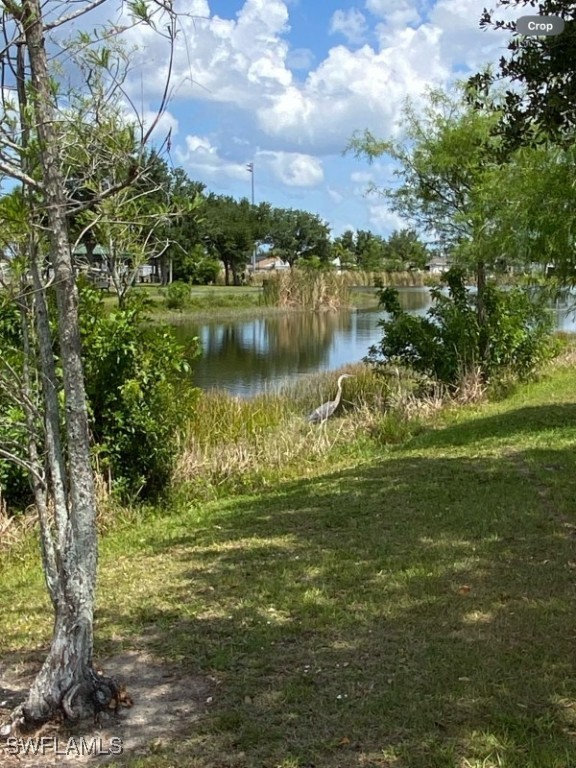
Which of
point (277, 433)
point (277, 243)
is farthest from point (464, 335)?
point (277, 243)

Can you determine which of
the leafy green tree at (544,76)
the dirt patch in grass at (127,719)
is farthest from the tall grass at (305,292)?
the dirt patch in grass at (127,719)

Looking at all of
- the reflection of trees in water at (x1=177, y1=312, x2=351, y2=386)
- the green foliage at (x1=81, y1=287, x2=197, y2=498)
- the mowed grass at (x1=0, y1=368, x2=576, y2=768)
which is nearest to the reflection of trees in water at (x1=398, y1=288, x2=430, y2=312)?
the reflection of trees in water at (x1=177, y1=312, x2=351, y2=386)

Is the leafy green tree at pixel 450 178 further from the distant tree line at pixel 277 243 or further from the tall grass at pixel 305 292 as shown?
the tall grass at pixel 305 292

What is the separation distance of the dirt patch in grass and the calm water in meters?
8.24

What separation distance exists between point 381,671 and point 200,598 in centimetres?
126

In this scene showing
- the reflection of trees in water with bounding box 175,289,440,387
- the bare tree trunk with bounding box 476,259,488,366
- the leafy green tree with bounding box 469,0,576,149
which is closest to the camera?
the leafy green tree with bounding box 469,0,576,149

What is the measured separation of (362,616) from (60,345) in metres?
1.84

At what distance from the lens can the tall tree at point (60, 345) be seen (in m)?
2.59

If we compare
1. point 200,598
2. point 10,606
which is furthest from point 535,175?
point 10,606

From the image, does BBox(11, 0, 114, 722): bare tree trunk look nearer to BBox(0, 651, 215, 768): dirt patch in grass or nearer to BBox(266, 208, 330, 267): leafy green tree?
BBox(0, 651, 215, 768): dirt patch in grass

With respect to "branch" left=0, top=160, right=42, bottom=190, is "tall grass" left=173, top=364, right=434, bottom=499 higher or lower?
lower

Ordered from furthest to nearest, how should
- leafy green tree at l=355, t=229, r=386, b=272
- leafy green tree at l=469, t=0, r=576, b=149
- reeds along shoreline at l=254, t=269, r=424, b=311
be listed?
leafy green tree at l=355, t=229, r=386, b=272 → reeds along shoreline at l=254, t=269, r=424, b=311 → leafy green tree at l=469, t=0, r=576, b=149

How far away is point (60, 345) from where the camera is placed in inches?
111
